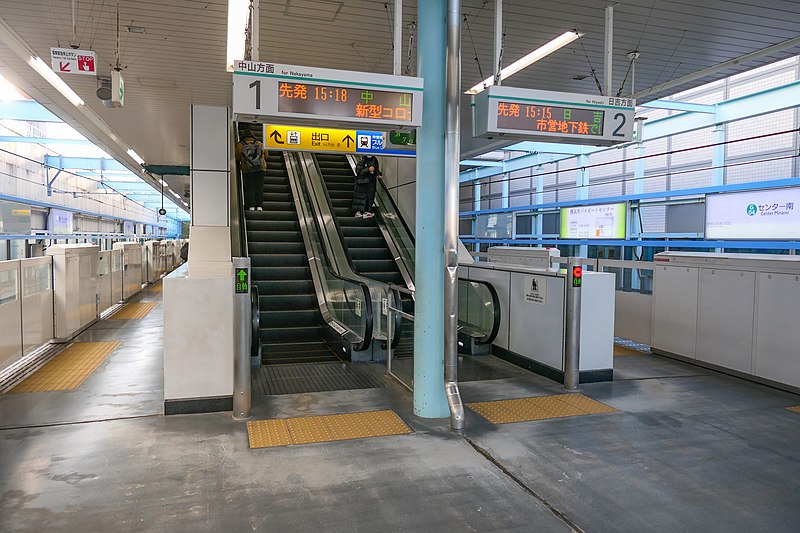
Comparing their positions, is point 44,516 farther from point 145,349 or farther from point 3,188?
point 3,188

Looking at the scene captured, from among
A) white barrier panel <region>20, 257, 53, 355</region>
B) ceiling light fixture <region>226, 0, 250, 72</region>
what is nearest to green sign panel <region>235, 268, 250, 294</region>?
ceiling light fixture <region>226, 0, 250, 72</region>

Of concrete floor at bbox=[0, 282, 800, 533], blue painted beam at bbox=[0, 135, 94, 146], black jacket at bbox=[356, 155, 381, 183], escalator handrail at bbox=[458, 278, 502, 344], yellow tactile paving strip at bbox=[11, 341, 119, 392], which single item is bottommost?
concrete floor at bbox=[0, 282, 800, 533]

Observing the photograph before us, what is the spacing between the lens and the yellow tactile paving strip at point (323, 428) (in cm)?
411

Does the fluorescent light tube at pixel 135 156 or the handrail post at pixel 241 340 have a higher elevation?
the fluorescent light tube at pixel 135 156

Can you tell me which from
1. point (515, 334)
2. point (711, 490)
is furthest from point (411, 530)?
point (515, 334)

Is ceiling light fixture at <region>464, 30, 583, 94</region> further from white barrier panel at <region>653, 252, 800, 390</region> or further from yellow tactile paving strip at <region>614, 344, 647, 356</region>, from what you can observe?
yellow tactile paving strip at <region>614, 344, 647, 356</region>

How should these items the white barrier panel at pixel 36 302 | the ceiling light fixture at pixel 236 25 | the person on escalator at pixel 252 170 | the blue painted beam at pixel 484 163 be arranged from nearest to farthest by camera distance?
1. the ceiling light fixture at pixel 236 25
2. the white barrier panel at pixel 36 302
3. the person on escalator at pixel 252 170
4. the blue painted beam at pixel 484 163

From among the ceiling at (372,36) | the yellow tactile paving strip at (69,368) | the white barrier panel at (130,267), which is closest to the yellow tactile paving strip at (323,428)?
the yellow tactile paving strip at (69,368)

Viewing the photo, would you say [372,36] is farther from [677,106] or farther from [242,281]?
[677,106]

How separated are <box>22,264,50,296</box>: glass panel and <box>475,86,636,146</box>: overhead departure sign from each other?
17.1 feet

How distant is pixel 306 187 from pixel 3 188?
5380 mm

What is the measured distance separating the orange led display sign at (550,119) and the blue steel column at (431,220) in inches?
22.7

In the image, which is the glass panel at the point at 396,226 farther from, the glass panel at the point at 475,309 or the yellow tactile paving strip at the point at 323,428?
the yellow tactile paving strip at the point at 323,428

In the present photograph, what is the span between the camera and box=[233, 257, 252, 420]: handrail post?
14.8 ft
